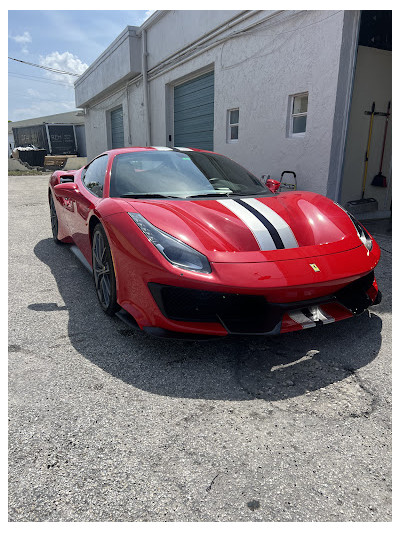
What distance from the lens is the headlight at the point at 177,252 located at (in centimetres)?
200

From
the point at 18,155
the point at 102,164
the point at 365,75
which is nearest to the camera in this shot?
the point at 102,164

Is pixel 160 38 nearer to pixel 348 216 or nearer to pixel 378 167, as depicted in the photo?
pixel 378 167

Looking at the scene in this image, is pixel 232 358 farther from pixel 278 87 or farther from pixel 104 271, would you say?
pixel 278 87

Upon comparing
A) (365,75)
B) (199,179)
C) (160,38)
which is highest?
(160,38)

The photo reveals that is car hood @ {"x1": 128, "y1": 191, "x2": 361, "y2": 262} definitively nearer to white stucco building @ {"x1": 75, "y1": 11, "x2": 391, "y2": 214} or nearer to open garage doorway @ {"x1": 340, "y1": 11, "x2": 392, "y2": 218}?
white stucco building @ {"x1": 75, "y1": 11, "x2": 391, "y2": 214}

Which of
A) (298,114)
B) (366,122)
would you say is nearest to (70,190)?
(298,114)

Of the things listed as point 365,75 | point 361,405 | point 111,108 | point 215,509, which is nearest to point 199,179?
point 361,405

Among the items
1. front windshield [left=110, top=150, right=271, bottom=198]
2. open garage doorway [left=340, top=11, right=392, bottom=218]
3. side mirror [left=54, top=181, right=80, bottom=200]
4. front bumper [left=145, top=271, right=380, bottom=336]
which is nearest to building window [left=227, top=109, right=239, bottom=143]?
open garage doorway [left=340, top=11, right=392, bottom=218]

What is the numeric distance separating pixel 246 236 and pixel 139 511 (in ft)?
4.76

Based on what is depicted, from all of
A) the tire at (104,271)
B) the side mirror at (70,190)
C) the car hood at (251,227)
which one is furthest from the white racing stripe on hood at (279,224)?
the side mirror at (70,190)

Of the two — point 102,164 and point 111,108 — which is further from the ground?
point 111,108

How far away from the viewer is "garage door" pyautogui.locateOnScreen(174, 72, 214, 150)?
872 cm

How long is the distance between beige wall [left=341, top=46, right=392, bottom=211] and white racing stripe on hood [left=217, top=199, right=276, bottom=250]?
5.19 metres

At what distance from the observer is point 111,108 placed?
1598 cm
